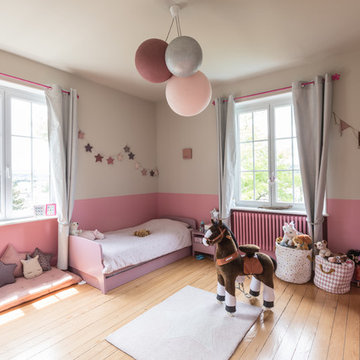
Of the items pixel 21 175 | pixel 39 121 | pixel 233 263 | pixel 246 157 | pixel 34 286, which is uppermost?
pixel 39 121

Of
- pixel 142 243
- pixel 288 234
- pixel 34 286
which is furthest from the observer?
pixel 142 243

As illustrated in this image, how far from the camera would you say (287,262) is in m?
2.73

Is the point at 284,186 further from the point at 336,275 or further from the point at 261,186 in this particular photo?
the point at 336,275

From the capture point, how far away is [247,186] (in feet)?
11.6

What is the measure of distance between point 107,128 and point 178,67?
2182 mm

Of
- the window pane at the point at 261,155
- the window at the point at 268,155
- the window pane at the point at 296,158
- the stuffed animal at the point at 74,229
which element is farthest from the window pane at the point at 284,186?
the stuffed animal at the point at 74,229

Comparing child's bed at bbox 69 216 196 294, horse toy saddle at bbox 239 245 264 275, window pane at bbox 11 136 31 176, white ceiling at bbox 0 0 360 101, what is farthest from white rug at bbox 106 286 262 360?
white ceiling at bbox 0 0 360 101

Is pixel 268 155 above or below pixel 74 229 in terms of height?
above

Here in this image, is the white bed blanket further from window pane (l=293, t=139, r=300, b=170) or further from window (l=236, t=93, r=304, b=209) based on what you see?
window pane (l=293, t=139, r=300, b=170)

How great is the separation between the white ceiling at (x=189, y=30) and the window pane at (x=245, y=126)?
2.37 ft

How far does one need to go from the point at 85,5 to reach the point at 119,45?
23.6 inches

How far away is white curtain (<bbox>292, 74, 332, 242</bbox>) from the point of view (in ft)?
8.87

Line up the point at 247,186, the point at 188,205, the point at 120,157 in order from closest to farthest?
the point at 247,186 < the point at 120,157 < the point at 188,205

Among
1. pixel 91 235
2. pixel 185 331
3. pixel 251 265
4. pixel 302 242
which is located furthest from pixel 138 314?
pixel 302 242
